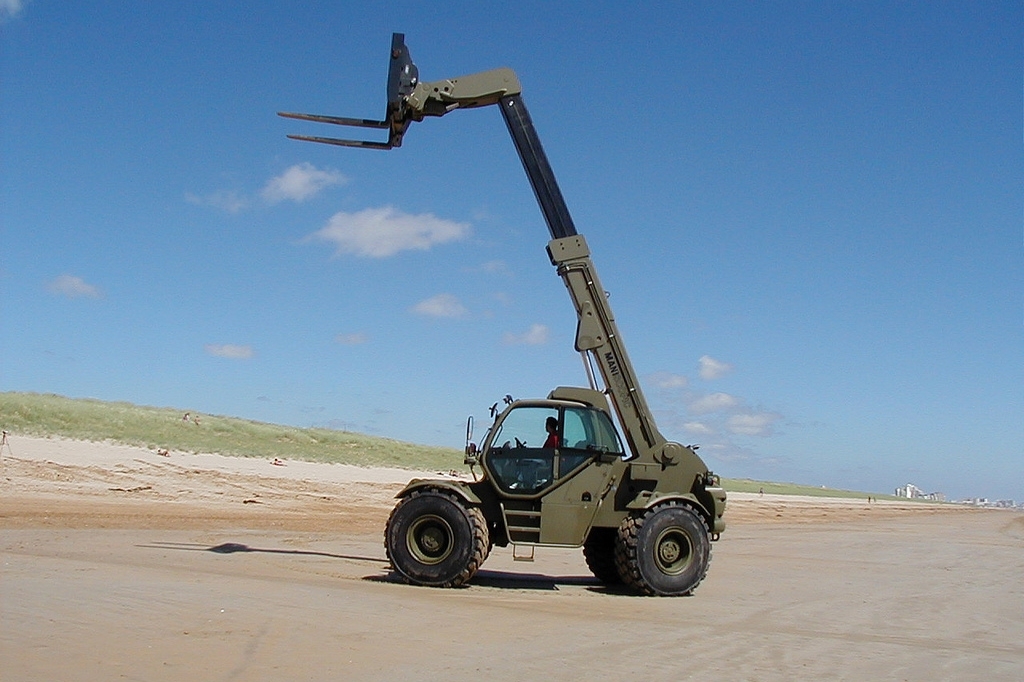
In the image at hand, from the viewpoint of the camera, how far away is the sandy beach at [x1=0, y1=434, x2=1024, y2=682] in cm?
692

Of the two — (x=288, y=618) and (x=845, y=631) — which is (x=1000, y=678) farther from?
(x=288, y=618)

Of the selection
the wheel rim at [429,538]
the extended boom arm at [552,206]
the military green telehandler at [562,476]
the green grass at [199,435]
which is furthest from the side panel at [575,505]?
the green grass at [199,435]

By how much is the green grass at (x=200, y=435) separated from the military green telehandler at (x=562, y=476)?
20.9 m

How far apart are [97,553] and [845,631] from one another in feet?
29.5

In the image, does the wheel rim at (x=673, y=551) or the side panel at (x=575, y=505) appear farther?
the side panel at (x=575, y=505)

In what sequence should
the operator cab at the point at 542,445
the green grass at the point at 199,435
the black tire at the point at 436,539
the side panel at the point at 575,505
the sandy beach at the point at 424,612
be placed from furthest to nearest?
1. the green grass at the point at 199,435
2. the operator cab at the point at 542,445
3. the side panel at the point at 575,505
4. the black tire at the point at 436,539
5. the sandy beach at the point at 424,612

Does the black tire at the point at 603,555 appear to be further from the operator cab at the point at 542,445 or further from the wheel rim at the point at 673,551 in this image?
the operator cab at the point at 542,445

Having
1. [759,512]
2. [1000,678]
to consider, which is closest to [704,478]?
[1000,678]

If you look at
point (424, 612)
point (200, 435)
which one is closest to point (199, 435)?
point (200, 435)

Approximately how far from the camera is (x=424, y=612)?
923 cm

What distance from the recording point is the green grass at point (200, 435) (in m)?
31.1

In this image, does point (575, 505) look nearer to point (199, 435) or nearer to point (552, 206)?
point (552, 206)

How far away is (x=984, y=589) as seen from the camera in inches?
539

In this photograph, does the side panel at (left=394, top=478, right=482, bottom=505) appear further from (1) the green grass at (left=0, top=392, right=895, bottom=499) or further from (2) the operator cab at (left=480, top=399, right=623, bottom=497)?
(1) the green grass at (left=0, top=392, right=895, bottom=499)
